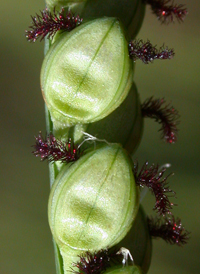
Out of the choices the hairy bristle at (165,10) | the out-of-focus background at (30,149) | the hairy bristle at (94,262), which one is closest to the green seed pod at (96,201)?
the hairy bristle at (94,262)

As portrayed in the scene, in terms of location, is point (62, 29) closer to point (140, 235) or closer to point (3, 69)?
point (140, 235)

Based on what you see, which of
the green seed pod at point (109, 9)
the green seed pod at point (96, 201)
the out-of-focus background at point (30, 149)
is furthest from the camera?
the out-of-focus background at point (30, 149)

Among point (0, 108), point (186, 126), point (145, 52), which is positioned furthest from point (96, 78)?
point (186, 126)

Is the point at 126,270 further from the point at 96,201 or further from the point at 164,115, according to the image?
the point at 164,115

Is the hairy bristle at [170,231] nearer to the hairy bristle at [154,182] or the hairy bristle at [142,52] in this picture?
the hairy bristle at [154,182]

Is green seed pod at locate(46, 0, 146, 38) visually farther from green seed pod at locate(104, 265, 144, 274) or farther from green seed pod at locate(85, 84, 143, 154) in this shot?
green seed pod at locate(104, 265, 144, 274)

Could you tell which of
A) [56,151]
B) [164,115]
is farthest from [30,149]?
[56,151]
